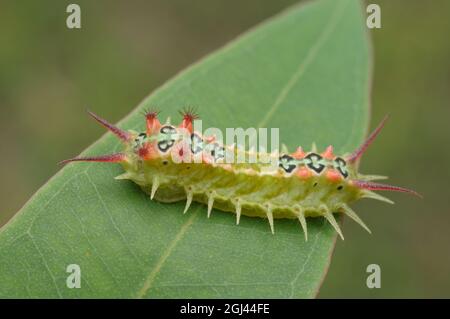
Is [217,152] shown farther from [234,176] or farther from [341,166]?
[341,166]

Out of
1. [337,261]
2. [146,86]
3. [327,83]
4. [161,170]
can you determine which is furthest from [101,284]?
[146,86]

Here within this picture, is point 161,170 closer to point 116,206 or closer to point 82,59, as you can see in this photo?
point 116,206

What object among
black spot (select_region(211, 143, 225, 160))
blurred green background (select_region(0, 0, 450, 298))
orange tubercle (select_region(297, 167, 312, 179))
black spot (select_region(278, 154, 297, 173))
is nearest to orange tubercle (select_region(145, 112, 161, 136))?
black spot (select_region(211, 143, 225, 160))

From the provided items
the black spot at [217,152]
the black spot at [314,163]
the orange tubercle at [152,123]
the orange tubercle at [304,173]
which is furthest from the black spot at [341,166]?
the orange tubercle at [152,123]

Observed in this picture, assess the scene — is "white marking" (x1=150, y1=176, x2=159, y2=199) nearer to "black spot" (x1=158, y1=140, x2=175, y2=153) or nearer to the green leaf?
the green leaf

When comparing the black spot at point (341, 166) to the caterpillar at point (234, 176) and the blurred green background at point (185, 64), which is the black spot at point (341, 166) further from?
the blurred green background at point (185, 64)

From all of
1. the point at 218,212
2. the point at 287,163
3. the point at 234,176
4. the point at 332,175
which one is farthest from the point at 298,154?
the point at 218,212
